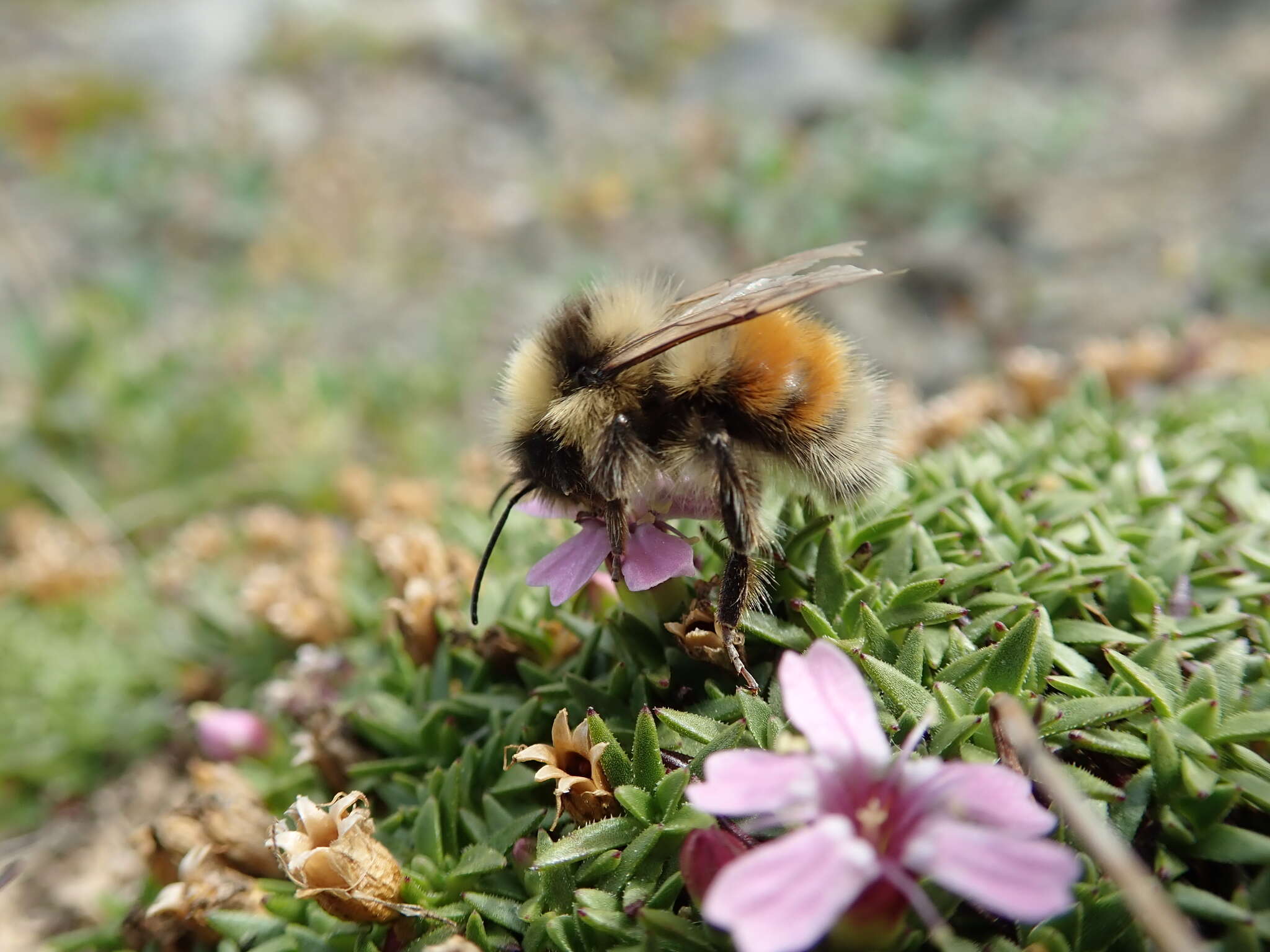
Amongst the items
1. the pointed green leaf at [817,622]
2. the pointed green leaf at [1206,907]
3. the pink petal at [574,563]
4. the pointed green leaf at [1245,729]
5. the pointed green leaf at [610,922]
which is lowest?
the pointed green leaf at [1206,907]

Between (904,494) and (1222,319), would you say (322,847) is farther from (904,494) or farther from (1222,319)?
(1222,319)

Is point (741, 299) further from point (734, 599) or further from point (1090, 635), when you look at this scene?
point (1090, 635)

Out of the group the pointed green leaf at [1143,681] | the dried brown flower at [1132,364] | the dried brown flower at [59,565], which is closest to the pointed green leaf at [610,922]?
the pointed green leaf at [1143,681]

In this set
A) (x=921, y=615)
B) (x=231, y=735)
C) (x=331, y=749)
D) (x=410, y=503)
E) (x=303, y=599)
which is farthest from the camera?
(x=410, y=503)

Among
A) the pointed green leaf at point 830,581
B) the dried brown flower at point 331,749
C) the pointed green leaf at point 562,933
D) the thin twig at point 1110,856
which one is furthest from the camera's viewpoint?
the dried brown flower at point 331,749

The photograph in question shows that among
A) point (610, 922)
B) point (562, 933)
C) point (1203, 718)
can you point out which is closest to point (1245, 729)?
point (1203, 718)

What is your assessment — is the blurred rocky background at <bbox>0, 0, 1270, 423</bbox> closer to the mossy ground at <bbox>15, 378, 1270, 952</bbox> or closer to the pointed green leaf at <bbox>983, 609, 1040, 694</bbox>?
the mossy ground at <bbox>15, 378, 1270, 952</bbox>

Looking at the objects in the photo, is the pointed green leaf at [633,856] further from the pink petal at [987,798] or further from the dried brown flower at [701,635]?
the pink petal at [987,798]

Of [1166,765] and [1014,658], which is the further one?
[1014,658]
